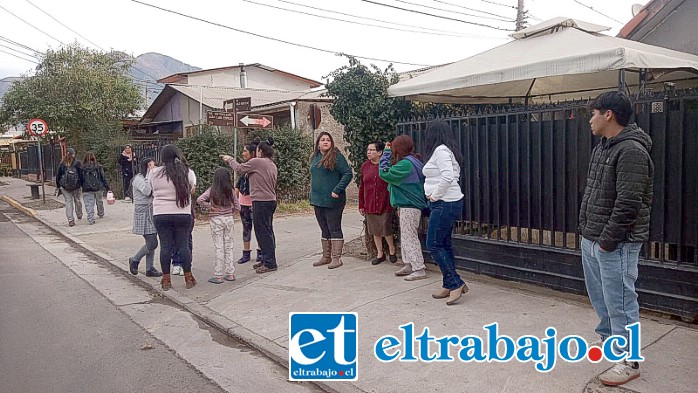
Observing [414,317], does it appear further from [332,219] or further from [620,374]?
[332,219]

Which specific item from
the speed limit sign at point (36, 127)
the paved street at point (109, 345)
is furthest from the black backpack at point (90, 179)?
the speed limit sign at point (36, 127)

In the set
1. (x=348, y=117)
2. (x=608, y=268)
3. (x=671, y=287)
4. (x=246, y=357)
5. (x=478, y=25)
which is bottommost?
(x=246, y=357)

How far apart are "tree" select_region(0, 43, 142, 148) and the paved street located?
1744cm

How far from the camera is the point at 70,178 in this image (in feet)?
43.7

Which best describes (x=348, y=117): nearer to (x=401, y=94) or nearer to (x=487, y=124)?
→ (x=401, y=94)

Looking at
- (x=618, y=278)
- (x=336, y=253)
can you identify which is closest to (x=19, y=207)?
(x=336, y=253)

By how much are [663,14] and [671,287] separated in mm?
6300

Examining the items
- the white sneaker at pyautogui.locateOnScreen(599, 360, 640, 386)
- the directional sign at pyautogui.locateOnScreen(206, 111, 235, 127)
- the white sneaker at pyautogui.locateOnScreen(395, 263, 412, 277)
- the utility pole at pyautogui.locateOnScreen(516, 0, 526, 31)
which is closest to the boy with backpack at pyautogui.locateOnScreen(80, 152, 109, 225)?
the directional sign at pyautogui.locateOnScreen(206, 111, 235, 127)

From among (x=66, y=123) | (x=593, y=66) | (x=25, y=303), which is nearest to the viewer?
(x=593, y=66)

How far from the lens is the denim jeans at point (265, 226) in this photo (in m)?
7.96

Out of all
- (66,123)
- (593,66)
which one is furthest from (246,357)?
(66,123)

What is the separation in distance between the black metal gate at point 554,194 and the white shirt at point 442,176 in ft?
2.92

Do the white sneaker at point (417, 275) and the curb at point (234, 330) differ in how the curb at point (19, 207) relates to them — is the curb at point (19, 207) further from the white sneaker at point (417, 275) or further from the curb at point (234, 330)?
the white sneaker at point (417, 275)

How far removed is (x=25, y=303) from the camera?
23.8 ft
